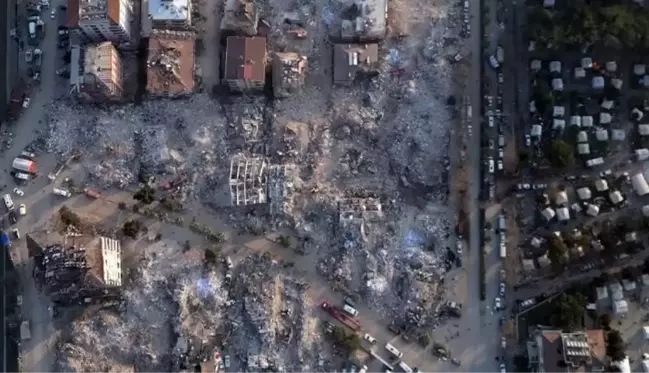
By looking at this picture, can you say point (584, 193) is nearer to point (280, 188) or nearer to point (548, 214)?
point (548, 214)

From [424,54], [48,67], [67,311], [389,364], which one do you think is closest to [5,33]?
[48,67]

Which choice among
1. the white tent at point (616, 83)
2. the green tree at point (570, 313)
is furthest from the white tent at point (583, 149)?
the green tree at point (570, 313)

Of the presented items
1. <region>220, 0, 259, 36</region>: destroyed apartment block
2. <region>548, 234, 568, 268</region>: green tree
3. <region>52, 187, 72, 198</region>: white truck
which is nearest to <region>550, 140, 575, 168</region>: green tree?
<region>548, 234, 568, 268</region>: green tree

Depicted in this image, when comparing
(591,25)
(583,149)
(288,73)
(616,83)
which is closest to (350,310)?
(288,73)

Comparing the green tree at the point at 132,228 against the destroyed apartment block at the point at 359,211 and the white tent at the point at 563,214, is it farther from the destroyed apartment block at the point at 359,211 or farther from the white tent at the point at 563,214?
the white tent at the point at 563,214

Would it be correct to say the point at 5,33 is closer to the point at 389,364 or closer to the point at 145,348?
the point at 145,348

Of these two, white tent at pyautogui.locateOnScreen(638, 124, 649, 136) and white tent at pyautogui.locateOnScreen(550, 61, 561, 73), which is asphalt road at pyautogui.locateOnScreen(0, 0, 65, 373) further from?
white tent at pyautogui.locateOnScreen(638, 124, 649, 136)
